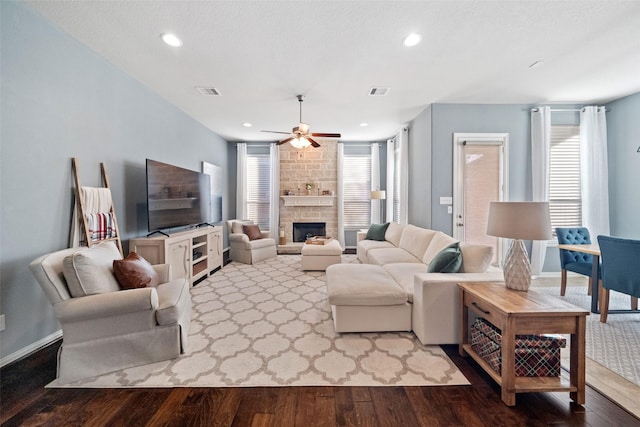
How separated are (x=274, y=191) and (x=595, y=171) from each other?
6.00 meters

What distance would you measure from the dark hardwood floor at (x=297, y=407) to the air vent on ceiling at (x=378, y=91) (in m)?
3.34

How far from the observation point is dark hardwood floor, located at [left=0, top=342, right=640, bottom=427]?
150 centimetres

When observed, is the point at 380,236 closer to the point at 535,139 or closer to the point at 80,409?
the point at 535,139

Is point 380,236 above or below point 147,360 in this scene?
above

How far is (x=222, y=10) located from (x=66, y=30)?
1537 mm

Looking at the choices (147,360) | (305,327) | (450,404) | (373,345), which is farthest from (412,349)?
(147,360)

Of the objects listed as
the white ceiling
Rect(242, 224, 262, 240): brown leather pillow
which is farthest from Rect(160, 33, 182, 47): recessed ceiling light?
Rect(242, 224, 262, 240): brown leather pillow

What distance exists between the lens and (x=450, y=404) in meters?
1.63

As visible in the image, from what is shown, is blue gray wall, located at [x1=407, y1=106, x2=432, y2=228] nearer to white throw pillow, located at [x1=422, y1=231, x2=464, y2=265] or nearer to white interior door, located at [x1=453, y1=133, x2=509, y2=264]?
white interior door, located at [x1=453, y1=133, x2=509, y2=264]

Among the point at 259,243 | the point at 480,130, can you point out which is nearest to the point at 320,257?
the point at 259,243

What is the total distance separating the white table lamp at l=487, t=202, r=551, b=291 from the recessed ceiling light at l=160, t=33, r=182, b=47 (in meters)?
3.14

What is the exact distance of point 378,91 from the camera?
3586 millimetres

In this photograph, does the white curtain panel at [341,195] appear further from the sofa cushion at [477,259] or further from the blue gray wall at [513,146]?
the sofa cushion at [477,259]

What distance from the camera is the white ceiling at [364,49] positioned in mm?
2057
